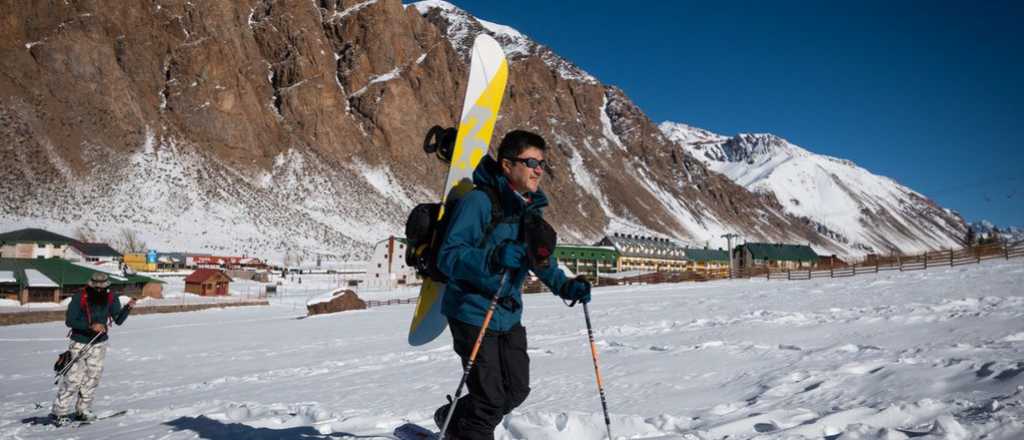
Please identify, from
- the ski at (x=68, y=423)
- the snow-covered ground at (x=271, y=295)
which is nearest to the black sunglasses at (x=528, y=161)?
the ski at (x=68, y=423)

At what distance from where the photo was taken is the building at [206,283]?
1997 inches

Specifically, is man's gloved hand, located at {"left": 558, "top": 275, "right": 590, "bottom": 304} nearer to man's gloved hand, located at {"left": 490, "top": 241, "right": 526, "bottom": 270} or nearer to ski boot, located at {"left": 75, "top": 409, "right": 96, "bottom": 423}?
man's gloved hand, located at {"left": 490, "top": 241, "right": 526, "bottom": 270}

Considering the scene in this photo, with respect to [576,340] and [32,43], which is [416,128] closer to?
[32,43]

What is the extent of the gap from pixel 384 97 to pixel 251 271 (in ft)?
204

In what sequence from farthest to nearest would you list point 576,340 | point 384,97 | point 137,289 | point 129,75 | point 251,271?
point 384,97 < point 129,75 < point 251,271 < point 137,289 < point 576,340

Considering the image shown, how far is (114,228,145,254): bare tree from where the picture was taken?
242 ft

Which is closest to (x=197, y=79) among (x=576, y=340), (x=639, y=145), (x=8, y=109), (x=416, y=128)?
(x=8, y=109)

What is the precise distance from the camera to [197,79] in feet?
336

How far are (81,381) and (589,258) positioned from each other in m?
90.9

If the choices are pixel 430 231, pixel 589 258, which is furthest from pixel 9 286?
pixel 589 258

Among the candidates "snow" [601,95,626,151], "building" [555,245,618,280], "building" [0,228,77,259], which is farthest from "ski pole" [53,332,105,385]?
"snow" [601,95,626,151]

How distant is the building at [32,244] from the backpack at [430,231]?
7251 cm

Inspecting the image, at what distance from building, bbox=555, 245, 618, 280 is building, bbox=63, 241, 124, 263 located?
181ft

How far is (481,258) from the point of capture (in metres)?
3.53
